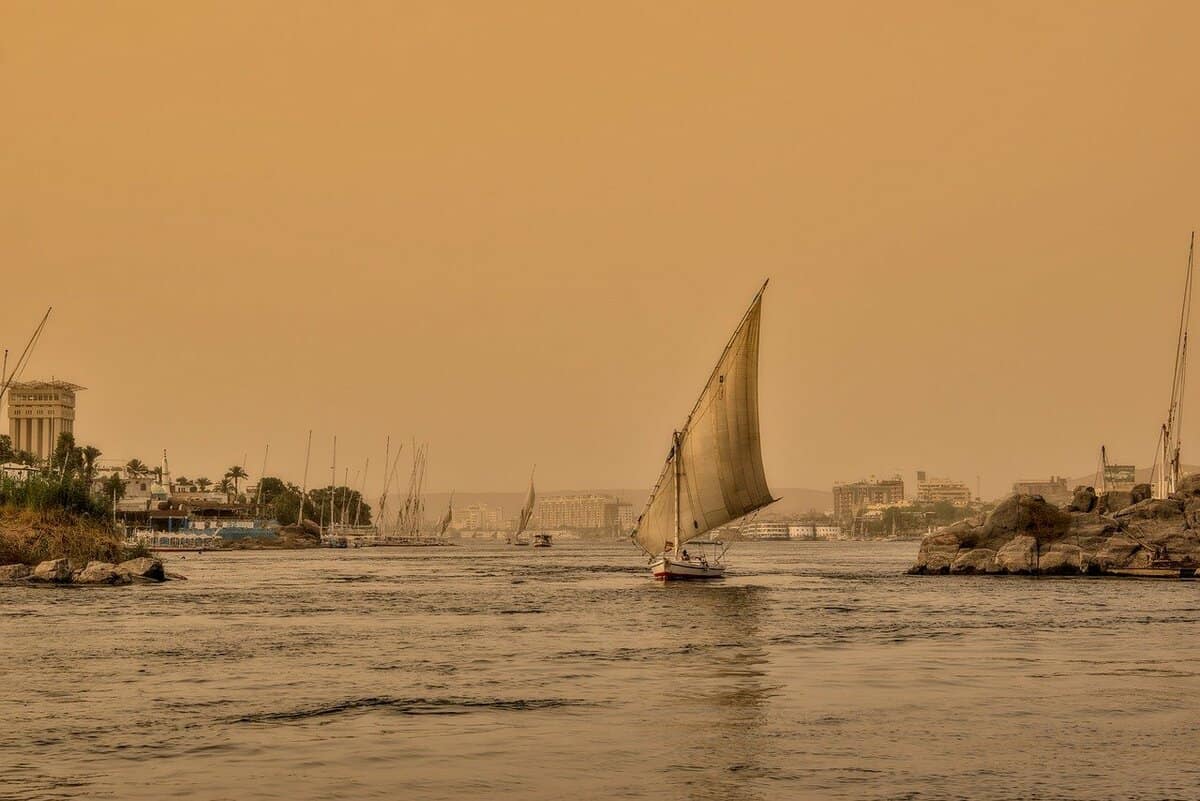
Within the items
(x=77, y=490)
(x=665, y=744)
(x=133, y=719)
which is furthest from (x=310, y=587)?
(x=665, y=744)

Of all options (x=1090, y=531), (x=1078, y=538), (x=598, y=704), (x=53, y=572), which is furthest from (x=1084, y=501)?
(x=598, y=704)

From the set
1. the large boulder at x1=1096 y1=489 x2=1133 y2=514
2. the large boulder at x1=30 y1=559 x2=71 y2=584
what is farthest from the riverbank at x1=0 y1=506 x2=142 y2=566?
the large boulder at x1=1096 y1=489 x2=1133 y2=514

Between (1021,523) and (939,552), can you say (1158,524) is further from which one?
(939,552)

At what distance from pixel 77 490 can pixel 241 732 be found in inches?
2578

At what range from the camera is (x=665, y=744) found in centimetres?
2497

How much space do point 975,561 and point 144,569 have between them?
205 ft

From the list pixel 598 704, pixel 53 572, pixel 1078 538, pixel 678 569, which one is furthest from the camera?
pixel 1078 538

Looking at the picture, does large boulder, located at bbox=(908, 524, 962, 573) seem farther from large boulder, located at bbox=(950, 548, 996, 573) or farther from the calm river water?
the calm river water

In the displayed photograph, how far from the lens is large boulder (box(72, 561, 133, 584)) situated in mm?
79250

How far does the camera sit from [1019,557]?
346 feet

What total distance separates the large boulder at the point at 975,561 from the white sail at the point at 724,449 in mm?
34328

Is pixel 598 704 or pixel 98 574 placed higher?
pixel 98 574

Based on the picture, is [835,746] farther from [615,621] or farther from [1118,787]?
[615,621]

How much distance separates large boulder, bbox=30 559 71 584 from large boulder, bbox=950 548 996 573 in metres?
66.5
